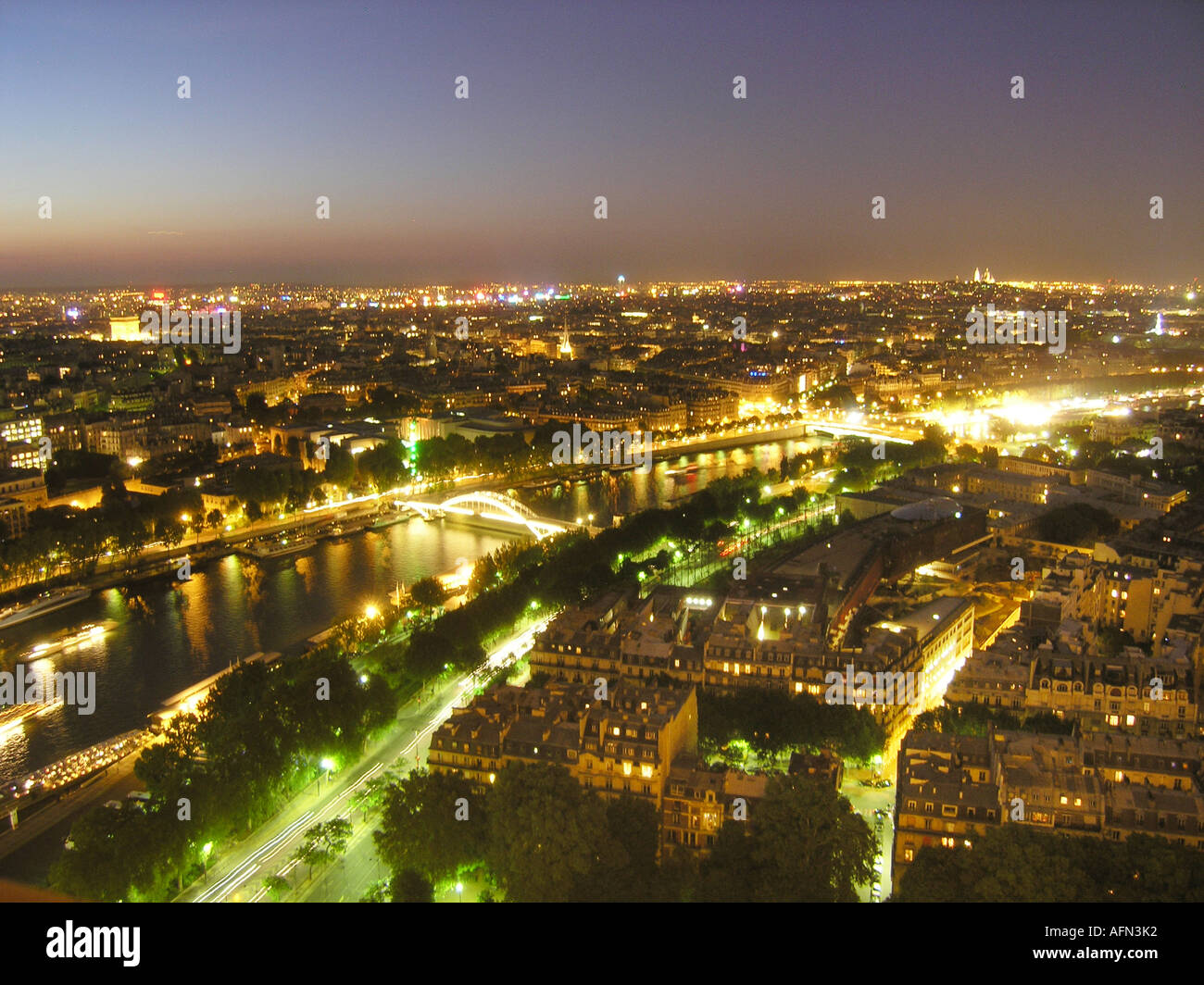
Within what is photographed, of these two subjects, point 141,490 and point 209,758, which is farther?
point 141,490

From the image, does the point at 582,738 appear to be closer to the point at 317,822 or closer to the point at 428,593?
the point at 317,822

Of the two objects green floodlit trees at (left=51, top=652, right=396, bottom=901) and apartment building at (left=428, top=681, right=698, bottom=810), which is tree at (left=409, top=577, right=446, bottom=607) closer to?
green floodlit trees at (left=51, top=652, right=396, bottom=901)

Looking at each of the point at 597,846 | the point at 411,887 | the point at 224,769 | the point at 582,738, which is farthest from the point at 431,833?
the point at 224,769

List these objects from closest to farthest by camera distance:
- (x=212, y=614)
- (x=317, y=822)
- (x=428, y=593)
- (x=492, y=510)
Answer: (x=317, y=822)
(x=428, y=593)
(x=212, y=614)
(x=492, y=510)

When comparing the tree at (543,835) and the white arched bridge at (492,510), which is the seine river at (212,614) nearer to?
the white arched bridge at (492,510)

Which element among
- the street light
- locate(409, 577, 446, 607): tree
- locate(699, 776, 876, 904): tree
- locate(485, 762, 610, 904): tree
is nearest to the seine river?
locate(409, 577, 446, 607): tree

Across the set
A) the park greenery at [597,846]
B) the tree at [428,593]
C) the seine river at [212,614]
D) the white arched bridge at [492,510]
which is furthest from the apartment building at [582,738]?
the white arched bridge at [492,510]

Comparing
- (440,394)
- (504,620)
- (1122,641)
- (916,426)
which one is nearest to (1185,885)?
(1122,641)
